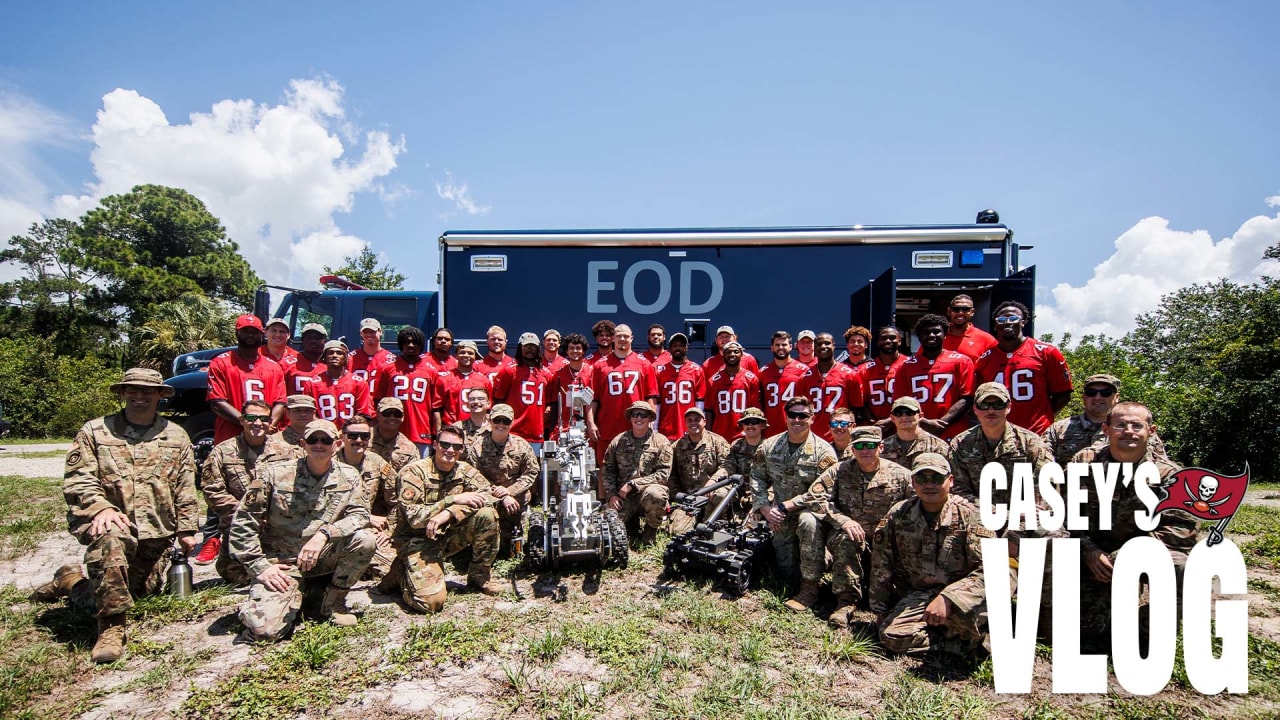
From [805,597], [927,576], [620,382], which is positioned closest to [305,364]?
[620,382]

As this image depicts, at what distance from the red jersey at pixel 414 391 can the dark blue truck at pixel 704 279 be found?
5.27 ft

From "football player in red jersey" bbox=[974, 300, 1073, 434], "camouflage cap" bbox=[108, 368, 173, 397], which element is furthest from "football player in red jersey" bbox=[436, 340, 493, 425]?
"football player in red jersey" bbox=[974, 300, 1073, 434]

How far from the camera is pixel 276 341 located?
5695mm

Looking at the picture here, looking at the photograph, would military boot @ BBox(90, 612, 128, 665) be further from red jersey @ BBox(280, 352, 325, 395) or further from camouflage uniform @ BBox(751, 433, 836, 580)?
camouflage uniform @ BBox(751, 433, 836, 580)

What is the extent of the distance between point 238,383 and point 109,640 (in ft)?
7.32

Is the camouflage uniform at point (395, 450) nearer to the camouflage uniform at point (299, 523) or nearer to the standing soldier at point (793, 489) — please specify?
the camouflage uniform at point (299, 523)

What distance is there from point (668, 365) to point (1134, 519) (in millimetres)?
4163

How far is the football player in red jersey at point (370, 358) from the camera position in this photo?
6.29m

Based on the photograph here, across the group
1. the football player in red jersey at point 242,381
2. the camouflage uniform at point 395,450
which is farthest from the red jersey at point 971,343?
the football player in red jersey at point 242,381

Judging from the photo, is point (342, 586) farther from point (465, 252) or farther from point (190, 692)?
point (465, 252)

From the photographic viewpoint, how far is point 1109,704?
10.4ft

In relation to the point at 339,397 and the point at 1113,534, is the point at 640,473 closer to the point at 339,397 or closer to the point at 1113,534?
the point at 339,397

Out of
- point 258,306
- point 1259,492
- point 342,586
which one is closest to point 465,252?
point 258,306

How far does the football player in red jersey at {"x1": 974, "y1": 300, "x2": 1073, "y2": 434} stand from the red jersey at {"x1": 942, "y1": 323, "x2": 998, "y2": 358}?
246 millimetres
